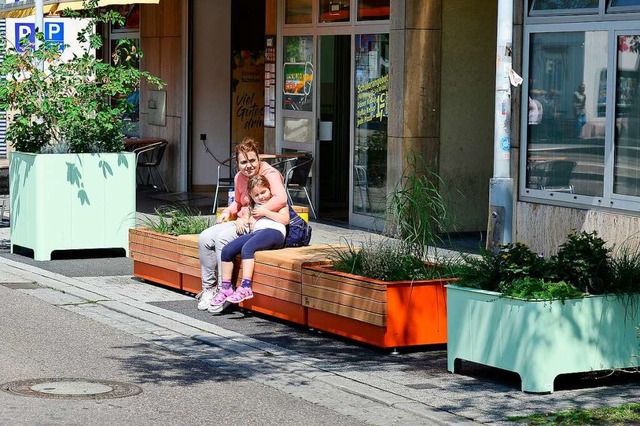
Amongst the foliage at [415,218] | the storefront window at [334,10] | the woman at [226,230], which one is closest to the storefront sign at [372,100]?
the storefront window at [334,10]

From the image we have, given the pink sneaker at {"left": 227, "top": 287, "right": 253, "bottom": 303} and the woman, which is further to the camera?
the woman

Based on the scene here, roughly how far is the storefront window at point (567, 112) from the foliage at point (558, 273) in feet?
13.8

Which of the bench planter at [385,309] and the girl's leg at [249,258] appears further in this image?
the girl's leg at [249,258]

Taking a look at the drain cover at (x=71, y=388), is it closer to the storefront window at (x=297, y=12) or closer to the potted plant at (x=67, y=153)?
the potted plant at (x=67, y=153)

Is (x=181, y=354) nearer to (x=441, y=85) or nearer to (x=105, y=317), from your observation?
(x=105, y=317)

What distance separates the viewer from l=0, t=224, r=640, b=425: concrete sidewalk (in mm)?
7619

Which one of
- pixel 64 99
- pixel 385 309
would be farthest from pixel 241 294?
pixel 64 99

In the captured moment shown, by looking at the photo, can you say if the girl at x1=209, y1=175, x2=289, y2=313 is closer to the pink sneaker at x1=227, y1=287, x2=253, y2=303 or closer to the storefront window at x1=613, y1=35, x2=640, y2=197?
the pink sneaker at x1=227, y1=287, x2=253, y2=303

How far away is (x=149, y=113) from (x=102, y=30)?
3.12 meters

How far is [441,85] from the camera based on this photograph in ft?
52.0

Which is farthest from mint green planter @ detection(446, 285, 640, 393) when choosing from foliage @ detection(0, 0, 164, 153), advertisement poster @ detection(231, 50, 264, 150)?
advertisement poster @ detection(231, 50, 264, 150)

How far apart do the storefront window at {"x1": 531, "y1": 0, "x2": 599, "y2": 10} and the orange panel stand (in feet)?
15.1

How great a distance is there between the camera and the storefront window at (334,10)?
56.7 feet

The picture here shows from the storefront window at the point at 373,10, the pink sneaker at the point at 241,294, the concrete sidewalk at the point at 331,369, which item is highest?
the storefront window at the point at 373,10
